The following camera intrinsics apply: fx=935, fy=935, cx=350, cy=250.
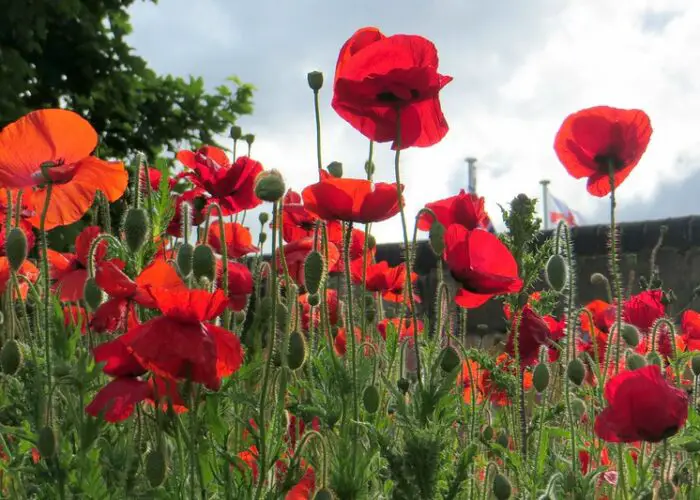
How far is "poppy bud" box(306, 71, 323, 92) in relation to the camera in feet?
7.03

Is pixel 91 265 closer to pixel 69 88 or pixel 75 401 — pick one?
pixel 75 401

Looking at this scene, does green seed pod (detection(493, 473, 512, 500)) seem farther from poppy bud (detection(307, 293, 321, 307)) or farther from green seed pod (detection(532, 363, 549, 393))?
poppy bud (detection(307, 293, 321, 307))

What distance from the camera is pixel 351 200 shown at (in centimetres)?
189

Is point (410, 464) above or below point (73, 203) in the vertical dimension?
below

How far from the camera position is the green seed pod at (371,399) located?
5.95 ft

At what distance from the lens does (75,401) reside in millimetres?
1907

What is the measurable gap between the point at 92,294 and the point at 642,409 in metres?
1.05

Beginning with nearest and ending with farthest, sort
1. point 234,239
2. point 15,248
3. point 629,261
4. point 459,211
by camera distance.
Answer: point 15,248
point 459,211
point 234,239
point 629,261

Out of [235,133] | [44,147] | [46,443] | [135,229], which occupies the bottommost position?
[46,443]

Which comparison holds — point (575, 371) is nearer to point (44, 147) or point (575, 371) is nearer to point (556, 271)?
point (556, 271)

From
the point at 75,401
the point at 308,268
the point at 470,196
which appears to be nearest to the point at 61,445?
the point at 75,401

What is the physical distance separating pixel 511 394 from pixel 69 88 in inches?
360

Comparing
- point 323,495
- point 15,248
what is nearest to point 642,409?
point 323,495

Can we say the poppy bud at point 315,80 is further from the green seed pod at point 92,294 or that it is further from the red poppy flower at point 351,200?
the green seed pod at point 92,294
